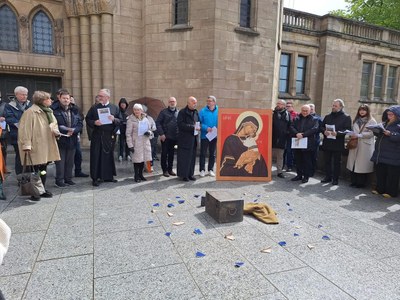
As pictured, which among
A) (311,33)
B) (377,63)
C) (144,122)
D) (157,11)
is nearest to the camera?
(144,122)

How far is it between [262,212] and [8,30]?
37.9ft

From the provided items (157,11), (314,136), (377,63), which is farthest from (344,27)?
(314,136)

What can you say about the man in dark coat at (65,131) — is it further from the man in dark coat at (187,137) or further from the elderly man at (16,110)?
the man in dark coat at (187,137)

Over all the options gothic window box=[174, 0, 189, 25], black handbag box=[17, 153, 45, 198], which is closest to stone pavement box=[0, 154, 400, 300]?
black handbag box=[17, 153, 45, 198]

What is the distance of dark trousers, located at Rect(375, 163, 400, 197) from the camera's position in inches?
234

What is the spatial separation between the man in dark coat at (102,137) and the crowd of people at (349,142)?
3984mm

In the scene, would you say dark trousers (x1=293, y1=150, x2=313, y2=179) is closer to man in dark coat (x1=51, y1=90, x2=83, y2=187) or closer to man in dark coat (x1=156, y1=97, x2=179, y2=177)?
man in dark coat (x1=156, y1=97, x2=179, y2=177)

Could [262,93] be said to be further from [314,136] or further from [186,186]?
[186,186]

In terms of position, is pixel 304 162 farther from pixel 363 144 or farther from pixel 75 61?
pixel 75 61

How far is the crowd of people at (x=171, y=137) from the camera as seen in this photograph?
18.4 ft

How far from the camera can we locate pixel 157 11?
36.0ft

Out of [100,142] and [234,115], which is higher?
[234,115]

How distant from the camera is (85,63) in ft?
37.8

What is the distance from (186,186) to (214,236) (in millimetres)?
2699
